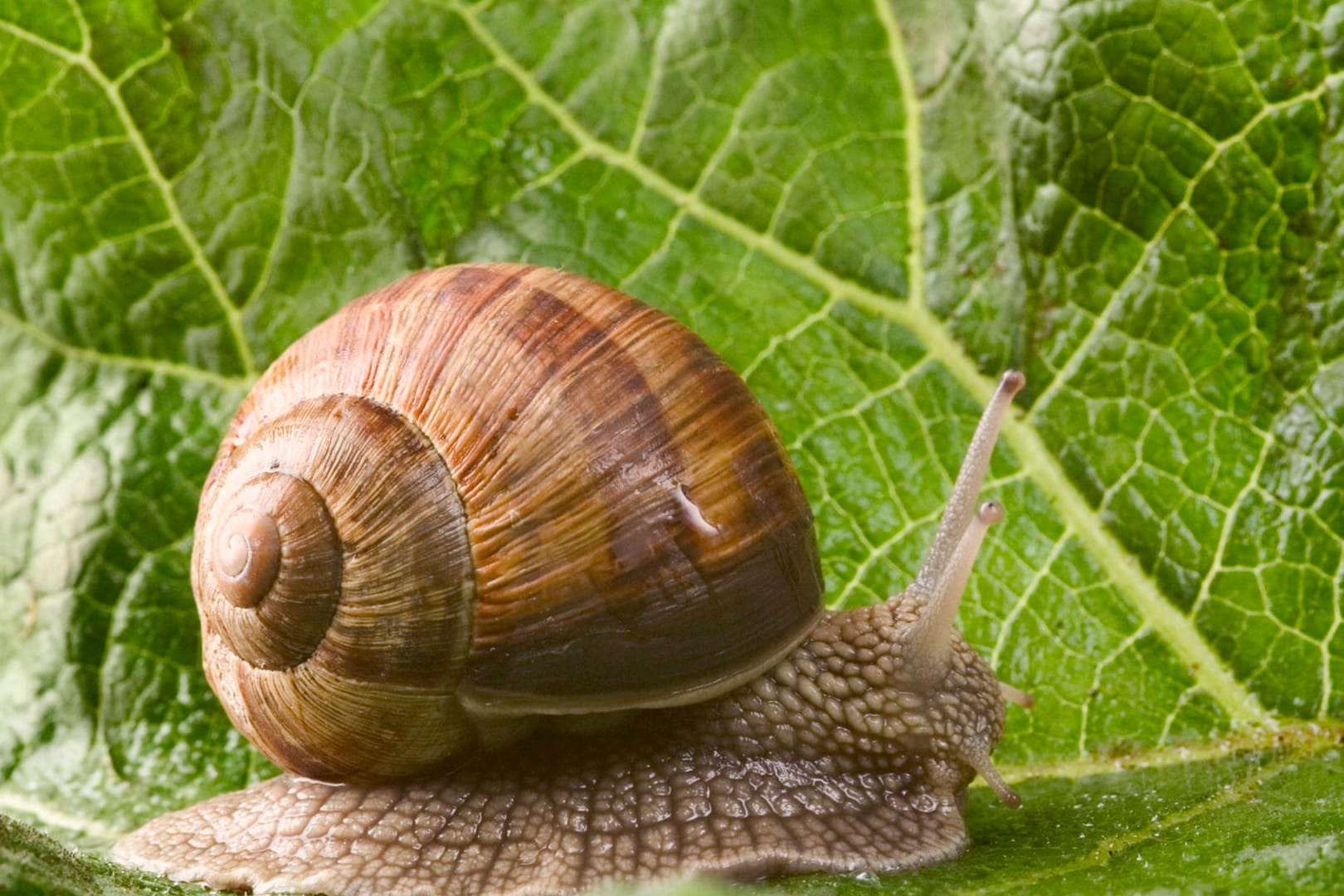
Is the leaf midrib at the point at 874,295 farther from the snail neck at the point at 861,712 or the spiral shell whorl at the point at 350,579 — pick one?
the spiral shell whorl at the point at 350,579

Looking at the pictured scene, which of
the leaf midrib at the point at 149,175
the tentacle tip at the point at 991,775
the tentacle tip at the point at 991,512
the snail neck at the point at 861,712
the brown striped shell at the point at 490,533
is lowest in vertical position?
the tentacle tip at the point at 991,775

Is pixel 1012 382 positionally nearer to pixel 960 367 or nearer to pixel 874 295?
pixel 960 367

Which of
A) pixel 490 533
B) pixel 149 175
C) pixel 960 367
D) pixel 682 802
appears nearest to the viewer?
pixel 490 533

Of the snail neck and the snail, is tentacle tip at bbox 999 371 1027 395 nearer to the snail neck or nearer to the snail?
the snail

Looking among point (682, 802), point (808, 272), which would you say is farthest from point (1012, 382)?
point (682, 802)

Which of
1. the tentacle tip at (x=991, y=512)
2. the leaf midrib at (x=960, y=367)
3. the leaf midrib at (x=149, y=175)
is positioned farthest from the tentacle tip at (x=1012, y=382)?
the leaf midrib at (x=149, y=175)

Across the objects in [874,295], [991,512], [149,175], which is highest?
[149,175]

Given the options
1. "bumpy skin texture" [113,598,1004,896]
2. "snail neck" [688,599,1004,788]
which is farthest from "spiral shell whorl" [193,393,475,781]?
"snail neck" [688,599,1004,788]
